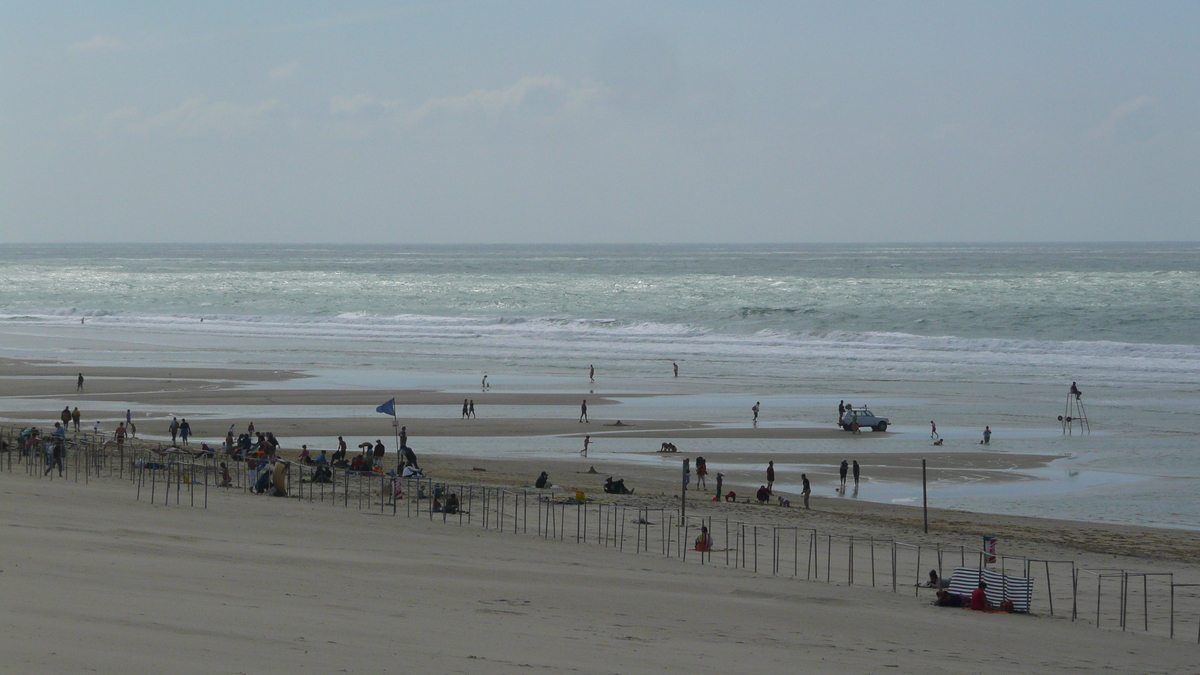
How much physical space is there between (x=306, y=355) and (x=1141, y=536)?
1875 inches

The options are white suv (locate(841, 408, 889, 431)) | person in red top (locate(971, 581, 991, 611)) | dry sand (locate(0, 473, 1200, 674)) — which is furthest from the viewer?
white suv (locate(841, 408, 889, 431))

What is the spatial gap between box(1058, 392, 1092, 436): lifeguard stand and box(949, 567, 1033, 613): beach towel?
812 inches

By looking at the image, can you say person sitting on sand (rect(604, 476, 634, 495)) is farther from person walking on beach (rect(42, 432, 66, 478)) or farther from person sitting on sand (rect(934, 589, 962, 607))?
person walking on beach (rect(42, 432, 66, 478))

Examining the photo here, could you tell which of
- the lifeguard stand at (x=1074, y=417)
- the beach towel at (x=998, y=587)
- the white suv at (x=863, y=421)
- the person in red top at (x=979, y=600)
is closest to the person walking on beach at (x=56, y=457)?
the beach towel at (x=998, y=587)

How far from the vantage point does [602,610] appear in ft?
44.5

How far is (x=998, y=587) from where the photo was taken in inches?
607

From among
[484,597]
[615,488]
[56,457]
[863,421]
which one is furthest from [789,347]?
[484,597]

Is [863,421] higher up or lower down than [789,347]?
lower down

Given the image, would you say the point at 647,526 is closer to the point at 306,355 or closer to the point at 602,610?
the point at 602,610

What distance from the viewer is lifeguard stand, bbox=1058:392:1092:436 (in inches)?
1359

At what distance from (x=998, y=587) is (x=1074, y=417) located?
23983 mm

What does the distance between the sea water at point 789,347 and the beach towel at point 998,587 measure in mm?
8975

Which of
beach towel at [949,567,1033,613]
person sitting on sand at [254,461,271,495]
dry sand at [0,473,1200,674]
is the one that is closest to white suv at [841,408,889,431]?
dry sand at [0,473,1200,674]

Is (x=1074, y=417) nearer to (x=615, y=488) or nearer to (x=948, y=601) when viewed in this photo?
A: (x=615, y=488)
